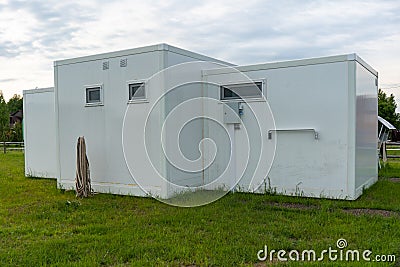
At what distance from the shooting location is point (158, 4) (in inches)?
330

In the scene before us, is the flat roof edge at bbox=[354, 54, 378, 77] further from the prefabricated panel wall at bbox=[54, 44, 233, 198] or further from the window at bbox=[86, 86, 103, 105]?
the window at bbox=[86, 86, 103, 105]

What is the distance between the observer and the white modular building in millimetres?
7004

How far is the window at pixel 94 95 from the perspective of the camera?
811 cm

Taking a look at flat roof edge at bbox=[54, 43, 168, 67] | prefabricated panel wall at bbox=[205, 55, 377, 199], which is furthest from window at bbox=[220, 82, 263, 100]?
flat roof edge at bbox=[54, 43, 168, 67]

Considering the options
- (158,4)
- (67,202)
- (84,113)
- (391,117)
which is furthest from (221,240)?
(391,117)

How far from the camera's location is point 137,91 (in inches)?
299

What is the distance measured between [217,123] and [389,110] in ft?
74.7

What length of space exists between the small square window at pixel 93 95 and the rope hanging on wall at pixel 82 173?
2.86 ft

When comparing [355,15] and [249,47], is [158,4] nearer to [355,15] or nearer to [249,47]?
[249,47]

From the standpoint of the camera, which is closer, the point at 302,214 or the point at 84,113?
the point at 302,214

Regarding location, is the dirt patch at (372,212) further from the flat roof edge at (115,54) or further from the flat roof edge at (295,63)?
the flat roof edge at (115,54)

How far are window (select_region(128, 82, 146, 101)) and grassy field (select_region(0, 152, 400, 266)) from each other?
1.89m

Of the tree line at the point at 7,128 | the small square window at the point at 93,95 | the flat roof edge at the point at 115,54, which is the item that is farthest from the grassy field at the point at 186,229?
the tree line at the point at 7,128

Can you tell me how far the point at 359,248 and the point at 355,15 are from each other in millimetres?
6699
